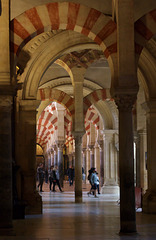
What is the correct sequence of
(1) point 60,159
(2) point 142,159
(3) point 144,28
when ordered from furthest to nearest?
(1) point 60,159 → (2) point 142,159 → (3) point 144,28

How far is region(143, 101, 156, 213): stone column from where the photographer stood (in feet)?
31.5

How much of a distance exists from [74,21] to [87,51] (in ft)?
17.9

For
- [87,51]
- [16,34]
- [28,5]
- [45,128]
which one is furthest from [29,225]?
[45,128]

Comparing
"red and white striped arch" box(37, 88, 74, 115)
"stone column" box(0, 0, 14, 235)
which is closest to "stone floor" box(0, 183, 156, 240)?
"stone column" box(0, 0, 14, 235)

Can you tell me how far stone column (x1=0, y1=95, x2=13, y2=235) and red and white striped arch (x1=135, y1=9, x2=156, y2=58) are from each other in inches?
90.4

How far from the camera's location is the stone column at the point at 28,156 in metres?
9.89

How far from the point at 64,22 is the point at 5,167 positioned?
2.58m

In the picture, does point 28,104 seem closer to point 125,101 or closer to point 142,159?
point 125,101

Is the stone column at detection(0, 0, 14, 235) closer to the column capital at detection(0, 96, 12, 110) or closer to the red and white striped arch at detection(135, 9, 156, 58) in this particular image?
the column capital at detection(0, 96, 12, 110)

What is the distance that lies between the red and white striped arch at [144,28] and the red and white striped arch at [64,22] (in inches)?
14.7

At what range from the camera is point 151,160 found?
9750 mm

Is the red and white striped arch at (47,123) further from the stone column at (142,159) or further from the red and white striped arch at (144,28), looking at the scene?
the red and white striped arch at (144,28)

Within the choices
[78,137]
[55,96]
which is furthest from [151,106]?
[55,96]

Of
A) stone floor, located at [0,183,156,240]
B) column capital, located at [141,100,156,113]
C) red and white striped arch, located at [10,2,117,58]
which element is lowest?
stone floor, located at [0,183,156,240]
